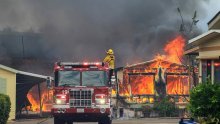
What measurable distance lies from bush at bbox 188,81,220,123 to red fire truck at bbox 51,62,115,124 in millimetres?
7552

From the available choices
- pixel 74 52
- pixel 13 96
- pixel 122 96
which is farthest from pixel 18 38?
pixel 13 96

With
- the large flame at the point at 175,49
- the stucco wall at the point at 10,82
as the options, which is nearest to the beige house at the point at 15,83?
the stucco wall at the point at 10,82

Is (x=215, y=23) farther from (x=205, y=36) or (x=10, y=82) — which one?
(x=10, y=82)

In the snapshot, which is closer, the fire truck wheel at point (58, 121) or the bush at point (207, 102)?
the bush at point (207, 102)

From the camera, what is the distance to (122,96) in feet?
139

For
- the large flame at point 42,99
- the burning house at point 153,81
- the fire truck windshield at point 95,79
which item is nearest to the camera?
the fire truck windshield at point 95,79

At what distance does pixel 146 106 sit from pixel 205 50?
17.3 m

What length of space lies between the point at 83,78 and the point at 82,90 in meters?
0.52

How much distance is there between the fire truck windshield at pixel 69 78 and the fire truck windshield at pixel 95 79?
281mm

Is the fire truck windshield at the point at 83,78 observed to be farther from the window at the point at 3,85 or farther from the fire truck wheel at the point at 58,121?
the window at the point at 3,85

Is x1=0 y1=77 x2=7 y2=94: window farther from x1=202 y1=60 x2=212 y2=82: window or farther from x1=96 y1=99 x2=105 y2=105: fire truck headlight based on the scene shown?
x1=202 y1=60 x2=212 y2=82: window

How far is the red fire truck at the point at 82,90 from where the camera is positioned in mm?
24109

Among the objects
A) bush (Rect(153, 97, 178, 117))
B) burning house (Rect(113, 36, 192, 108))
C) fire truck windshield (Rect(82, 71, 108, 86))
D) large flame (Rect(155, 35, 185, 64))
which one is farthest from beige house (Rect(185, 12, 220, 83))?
large flame (Rect(155, 35, 185, 64))

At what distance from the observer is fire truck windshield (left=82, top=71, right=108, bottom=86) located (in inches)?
951
